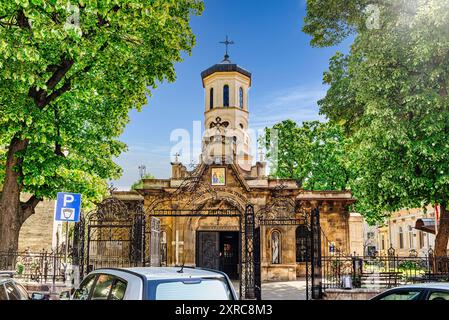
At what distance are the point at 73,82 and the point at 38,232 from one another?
20.3 metres

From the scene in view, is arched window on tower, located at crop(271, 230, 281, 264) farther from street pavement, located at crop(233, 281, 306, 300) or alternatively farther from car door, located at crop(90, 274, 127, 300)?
car door, located at crop(90, 274, 127, 300)

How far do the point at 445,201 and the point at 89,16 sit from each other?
15.4 metres

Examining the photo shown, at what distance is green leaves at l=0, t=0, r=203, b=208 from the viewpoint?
43.3 feet

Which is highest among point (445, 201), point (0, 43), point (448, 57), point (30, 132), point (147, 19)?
point (147, 19)

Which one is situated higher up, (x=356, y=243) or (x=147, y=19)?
(x=147, y=19)

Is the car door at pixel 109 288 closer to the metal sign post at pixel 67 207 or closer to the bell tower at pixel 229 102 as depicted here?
the metal sign post at pixel 67 207

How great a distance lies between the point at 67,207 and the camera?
13258 mm

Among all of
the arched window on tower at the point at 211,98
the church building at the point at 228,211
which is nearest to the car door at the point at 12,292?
the church building at the point at 228,211

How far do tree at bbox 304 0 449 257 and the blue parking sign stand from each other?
11.7 m

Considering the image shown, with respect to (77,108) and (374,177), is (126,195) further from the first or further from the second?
(374,177)

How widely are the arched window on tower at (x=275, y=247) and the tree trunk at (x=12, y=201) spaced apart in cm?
1637

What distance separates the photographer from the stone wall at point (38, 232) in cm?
3309

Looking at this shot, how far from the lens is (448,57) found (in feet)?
53.4
